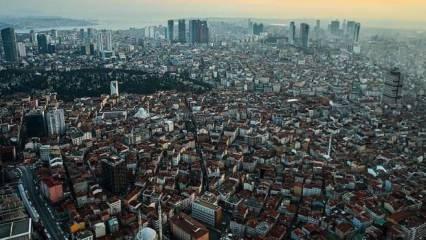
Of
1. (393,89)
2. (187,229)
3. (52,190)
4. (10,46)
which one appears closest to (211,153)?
(187,229)

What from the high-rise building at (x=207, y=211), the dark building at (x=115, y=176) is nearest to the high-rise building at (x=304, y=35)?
the dark building at (x=115, y=176)

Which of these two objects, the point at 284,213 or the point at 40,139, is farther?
the point at 40,139

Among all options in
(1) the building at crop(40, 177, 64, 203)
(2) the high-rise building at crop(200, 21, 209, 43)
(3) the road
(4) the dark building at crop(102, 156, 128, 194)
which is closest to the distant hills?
(2) the high-rise building at crop(200, 21, 209, 43)

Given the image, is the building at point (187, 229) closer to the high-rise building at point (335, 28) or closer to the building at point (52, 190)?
the building at point (52, 190)

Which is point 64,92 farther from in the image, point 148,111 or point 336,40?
point 336,40

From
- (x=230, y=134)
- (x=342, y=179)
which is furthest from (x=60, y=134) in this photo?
(x=342, y=179)

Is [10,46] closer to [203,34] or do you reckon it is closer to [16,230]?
[203,34]

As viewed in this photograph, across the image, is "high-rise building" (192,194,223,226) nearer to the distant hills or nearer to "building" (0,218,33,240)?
"building" (0,218,33,240)
